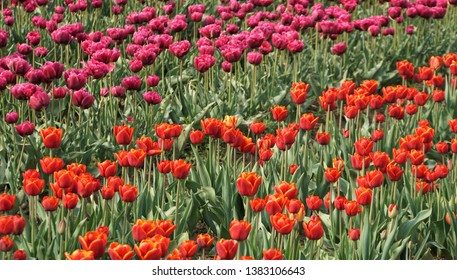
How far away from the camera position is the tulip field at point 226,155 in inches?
137

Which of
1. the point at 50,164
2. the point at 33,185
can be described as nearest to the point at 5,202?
the point at 33,185

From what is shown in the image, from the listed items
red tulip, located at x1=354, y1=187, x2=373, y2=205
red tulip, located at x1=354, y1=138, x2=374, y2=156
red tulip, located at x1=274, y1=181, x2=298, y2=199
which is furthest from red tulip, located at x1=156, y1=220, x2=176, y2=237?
red tulip, located at x1=354, y1=138, x2=374, y2=156

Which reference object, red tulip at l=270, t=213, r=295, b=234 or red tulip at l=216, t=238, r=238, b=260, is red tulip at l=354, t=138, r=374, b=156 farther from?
red tulip at l=216, t=238, r=238, b=260

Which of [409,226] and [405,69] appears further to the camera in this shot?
[405,69]

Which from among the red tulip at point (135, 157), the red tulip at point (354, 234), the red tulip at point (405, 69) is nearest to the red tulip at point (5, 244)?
the red tulip at point (135, 157)

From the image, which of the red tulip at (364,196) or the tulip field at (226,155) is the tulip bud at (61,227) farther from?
the red tulip at (364,196)

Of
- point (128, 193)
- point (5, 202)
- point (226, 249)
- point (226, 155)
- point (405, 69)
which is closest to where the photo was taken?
point (226, 249)

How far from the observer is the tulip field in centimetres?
349

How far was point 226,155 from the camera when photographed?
4.47 meters

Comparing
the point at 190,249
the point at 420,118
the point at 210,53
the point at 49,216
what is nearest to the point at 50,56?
the point at 210,53

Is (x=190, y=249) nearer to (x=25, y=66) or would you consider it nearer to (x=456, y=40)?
(x=25, y=66)

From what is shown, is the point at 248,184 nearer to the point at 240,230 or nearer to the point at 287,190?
the point at 287,190

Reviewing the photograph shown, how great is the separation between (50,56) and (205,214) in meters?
3.15

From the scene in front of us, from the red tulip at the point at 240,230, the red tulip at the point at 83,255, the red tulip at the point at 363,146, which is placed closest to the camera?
the red tulip at the point at 83,255
